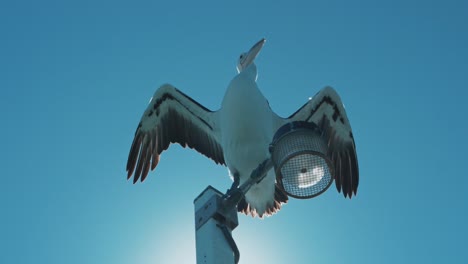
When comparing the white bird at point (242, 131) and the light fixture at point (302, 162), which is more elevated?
the white bird at point (242, 131)

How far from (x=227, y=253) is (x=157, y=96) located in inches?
221

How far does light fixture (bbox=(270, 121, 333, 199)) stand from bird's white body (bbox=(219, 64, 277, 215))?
3.17 m

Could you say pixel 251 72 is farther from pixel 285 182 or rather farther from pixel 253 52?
pixel 285 182

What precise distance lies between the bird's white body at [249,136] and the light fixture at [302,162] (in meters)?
3.17

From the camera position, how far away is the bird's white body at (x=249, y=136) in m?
6.97

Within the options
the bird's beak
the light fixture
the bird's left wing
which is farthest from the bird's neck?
the light fixture

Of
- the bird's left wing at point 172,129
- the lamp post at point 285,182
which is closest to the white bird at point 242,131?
the bird's left wing at point 172,129

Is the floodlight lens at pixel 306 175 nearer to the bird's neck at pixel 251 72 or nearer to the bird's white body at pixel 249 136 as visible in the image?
the bird's white body at pixel 249 136

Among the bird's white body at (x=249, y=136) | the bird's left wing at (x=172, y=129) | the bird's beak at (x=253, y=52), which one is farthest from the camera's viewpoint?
the bird's beak at (x=253, y=52)

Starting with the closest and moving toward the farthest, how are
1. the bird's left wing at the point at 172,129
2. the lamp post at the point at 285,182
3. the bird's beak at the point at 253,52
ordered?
the lamp post at the point at 285,182, the bird's left wing at the point at 172,129, the bird's beak at the point at 253,52

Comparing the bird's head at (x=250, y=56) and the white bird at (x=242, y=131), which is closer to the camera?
the white bird at (x=242, y=131)

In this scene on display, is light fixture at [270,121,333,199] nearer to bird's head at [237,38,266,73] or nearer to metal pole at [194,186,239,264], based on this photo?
metal pole at [194,186,239,264]

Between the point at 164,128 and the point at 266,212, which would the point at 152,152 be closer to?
the point at 164,128

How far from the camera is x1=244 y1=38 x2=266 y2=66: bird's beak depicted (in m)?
8.98
